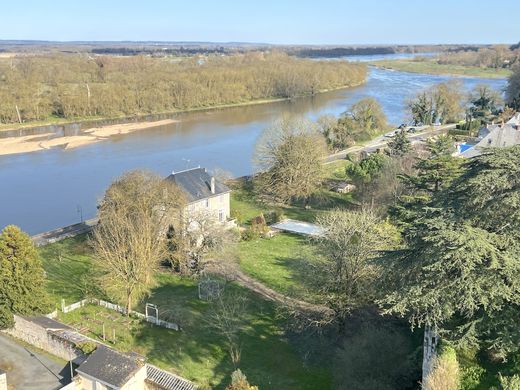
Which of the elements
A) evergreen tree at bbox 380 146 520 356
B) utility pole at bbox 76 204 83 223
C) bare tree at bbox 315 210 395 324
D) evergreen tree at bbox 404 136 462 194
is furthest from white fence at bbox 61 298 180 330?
utility pole at bbox 76 204 83 223

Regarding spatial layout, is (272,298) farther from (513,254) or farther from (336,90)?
(336,90)

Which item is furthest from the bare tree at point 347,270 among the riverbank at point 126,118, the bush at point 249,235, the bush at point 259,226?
the riverbank at point 126,118

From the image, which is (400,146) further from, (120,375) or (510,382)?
(510,382)

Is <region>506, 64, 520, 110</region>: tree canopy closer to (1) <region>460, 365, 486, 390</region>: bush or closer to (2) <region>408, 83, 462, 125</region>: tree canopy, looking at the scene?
(2) <region>408, 83, 462, 125</region>: tree canopy

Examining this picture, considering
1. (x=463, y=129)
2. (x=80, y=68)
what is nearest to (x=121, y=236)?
(x=463, y=129)

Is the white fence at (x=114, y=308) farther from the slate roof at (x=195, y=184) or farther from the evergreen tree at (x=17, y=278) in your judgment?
the slate roof at (x=195, y=184)

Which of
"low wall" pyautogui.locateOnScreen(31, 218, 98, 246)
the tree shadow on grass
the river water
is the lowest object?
the river water

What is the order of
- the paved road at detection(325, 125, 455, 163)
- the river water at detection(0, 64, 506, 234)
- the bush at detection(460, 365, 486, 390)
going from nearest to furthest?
1. the bush at detection(460, 365, 486, 390)
2. the river water at detection(0, 64, 506, 234)
3. the paved road at detection(325, 125, 455, 163)
